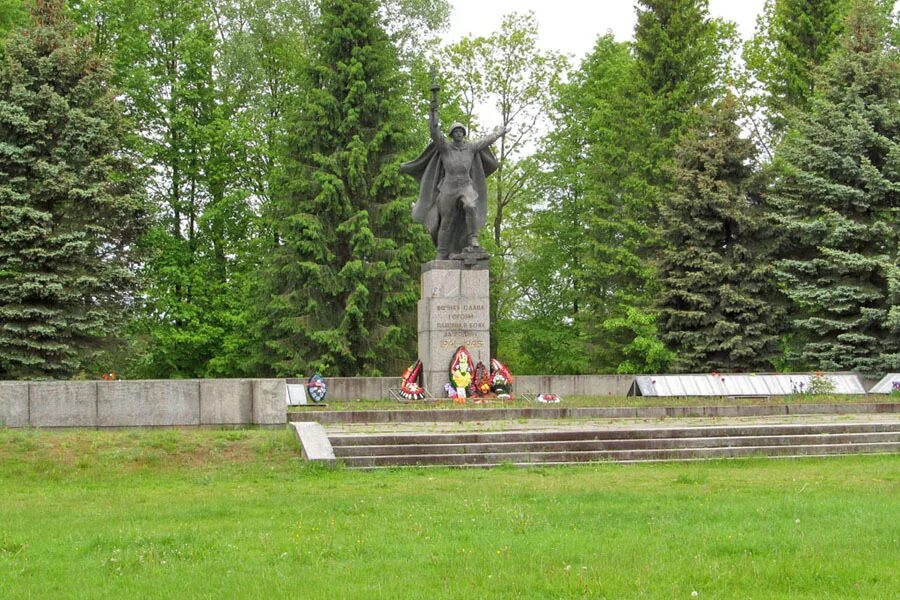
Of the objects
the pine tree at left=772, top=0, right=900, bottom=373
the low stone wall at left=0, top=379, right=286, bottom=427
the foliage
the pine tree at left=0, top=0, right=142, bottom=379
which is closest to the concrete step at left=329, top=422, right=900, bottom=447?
the low stone wall at left=0, top=379, right=286, bottom=427

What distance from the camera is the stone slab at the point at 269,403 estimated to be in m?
15.7

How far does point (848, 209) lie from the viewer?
90.3 ft

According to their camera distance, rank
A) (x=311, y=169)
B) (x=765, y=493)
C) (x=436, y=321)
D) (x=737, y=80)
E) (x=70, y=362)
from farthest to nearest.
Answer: (x=737, y=80)
(x=311, y=169)
(x=70, y=362)
(x=436, y=321)
(x=765, y=493)

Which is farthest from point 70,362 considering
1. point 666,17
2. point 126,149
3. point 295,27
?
point 666,17

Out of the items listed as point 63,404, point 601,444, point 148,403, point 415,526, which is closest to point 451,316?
point 601,444

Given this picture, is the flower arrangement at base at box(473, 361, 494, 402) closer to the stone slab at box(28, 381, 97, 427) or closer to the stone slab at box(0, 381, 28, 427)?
the stone slab at box(28, 381, 97, 427)

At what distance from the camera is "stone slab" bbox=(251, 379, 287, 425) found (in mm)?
15656

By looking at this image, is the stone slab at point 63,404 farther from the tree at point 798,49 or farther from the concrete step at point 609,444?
the tree at point 798,49

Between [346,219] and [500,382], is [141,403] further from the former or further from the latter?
[346,219]

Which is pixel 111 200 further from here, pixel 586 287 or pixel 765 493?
pixel 765 493

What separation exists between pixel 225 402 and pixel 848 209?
18750 millimetres

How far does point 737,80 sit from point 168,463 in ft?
97.4

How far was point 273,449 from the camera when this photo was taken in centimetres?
1374

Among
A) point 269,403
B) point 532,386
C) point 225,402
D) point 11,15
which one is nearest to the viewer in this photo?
point 225,402
